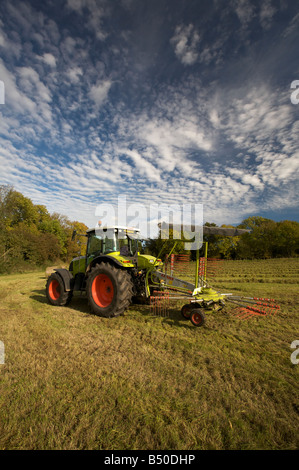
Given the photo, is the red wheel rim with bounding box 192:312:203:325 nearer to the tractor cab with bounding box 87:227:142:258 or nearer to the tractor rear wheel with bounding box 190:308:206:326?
the tractor rear wheel with bounding box 190:308:206:326

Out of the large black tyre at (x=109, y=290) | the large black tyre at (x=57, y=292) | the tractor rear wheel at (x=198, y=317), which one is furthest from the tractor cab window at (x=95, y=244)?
the tractor rear wheel at (x=198, y=317)

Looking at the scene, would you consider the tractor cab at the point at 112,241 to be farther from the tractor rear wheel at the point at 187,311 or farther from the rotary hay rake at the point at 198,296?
the tractor rear wheel at the point at 187,311

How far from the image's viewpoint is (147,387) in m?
2.43

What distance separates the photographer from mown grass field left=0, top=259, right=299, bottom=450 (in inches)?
70.5

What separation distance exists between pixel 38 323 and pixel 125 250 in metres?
2.76

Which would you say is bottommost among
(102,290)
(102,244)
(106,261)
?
(102,290)

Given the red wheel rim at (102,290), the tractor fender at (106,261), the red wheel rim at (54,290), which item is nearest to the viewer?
the tractor fender at (106,261)

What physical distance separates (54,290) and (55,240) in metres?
22.3

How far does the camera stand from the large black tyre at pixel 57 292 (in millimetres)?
6062

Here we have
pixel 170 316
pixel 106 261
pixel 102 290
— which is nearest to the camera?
pixel 170 316

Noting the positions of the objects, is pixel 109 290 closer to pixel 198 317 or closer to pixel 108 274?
pixel 108 274

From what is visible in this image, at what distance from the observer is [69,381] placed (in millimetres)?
2490

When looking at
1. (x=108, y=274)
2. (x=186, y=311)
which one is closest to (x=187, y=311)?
(x=186, y=311)
